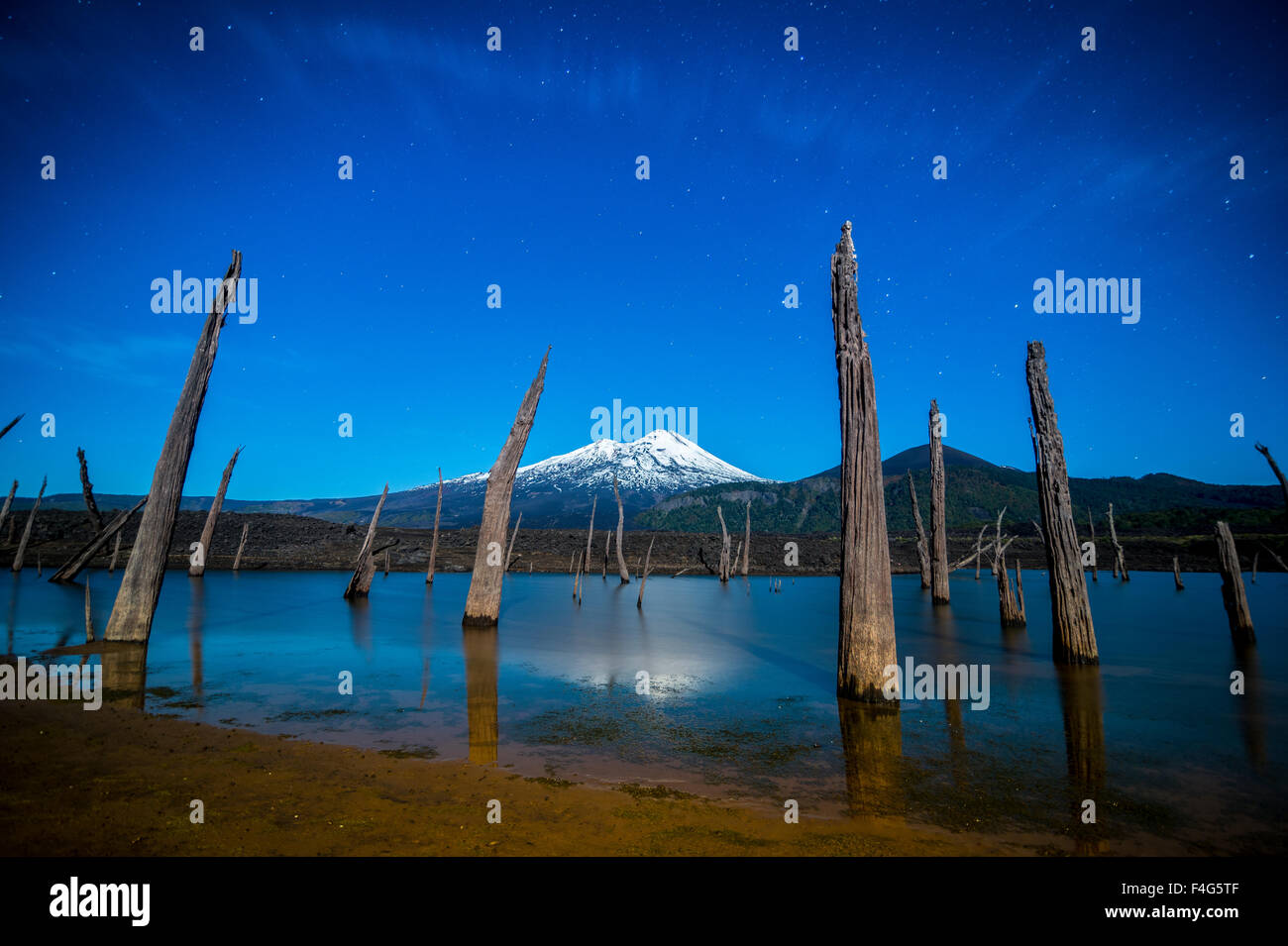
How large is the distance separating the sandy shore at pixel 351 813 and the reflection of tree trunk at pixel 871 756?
482mm

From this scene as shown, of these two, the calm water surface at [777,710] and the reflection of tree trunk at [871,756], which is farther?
the calm water surface at [777,710]

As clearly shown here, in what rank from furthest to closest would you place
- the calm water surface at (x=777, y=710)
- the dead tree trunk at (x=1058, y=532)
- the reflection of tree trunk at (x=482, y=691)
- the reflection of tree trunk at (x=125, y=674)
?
the dead tree trunk at (x=1058, y=532) < the reflection of tree trunk at (x=125, y=674) < the reflection of tree trunk at (x=482, y=691) < the calm water surface at (x=777, y=710)

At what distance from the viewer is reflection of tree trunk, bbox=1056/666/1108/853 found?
5.03m

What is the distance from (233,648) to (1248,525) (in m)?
86.5

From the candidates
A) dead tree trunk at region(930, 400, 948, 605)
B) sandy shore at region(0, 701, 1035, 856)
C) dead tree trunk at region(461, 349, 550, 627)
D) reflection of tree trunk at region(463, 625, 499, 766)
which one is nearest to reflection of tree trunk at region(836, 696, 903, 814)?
sandy shore at region(0, 701, 1035, 856)

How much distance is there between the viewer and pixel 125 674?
33.7 ft

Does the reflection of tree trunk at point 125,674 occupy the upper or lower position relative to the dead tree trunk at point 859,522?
lower

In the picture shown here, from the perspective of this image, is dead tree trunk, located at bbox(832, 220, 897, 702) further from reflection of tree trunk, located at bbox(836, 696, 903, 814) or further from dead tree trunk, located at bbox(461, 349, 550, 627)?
dead tree trunk, located at bbox(461, 349, 550, 627)

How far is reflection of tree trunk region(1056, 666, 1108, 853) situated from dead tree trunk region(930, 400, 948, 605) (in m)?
11.8

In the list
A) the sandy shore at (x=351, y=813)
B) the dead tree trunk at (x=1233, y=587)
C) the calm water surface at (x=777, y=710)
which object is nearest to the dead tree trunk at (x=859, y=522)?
the calm water surface at (x=777, y=710)

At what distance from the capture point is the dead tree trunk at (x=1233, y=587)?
1424cm

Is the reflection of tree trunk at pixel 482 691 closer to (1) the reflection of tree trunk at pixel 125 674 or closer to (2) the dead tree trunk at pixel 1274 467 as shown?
(1) the reflection of tree trunk at pixel 125 674
